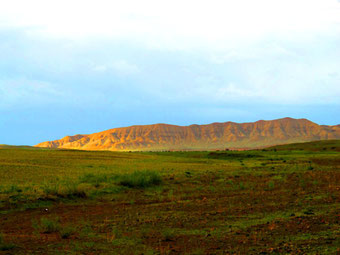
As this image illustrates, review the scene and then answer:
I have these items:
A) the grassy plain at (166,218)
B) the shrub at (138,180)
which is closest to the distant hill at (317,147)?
the grassy plain at (166,218)

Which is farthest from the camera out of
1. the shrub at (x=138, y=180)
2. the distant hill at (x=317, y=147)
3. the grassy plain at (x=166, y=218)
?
the distant hill at (x=317, y=147)

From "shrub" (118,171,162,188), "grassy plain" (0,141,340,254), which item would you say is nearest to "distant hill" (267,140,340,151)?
"grassy plain" (0,141,340,254)

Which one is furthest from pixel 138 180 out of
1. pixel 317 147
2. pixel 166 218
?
pixel 317 147

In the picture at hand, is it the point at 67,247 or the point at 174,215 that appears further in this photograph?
the point at 174,215

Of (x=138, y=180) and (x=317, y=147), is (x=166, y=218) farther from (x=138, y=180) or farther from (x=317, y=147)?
(x=317, y=147)

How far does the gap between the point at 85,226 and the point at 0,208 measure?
5.52m

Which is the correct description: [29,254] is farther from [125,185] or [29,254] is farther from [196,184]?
[196,184]

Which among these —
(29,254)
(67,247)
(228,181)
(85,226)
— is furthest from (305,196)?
(29,254)

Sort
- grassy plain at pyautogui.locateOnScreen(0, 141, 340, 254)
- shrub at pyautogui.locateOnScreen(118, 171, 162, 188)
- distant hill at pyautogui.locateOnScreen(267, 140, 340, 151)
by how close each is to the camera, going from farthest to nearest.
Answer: distant hill at pyautogui.locateOnScreen(267, 140, 340, 151) < shrub at pyautogui.locateOnScreen(118, 171, 162, 188) < grassy plain at pyautogui.locateOnScreen(0, 141, 340, 254)

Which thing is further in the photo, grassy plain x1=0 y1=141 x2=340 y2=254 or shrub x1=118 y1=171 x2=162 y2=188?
shrub x1=118 y1=171 x2=162 y2=188

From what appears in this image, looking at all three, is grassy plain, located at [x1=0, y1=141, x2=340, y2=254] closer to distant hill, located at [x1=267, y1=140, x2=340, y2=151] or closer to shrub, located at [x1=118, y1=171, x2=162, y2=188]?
shrub, located at [x1=118, y1=171, x2=162, y2=188]

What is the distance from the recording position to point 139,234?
10.2 metres

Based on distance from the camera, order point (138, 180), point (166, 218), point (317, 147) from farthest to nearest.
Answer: point (317, 147) < point (138, 180) < point (166, 218)

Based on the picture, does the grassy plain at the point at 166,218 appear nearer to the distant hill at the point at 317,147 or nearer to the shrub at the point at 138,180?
the shrub at the point at 138,180
